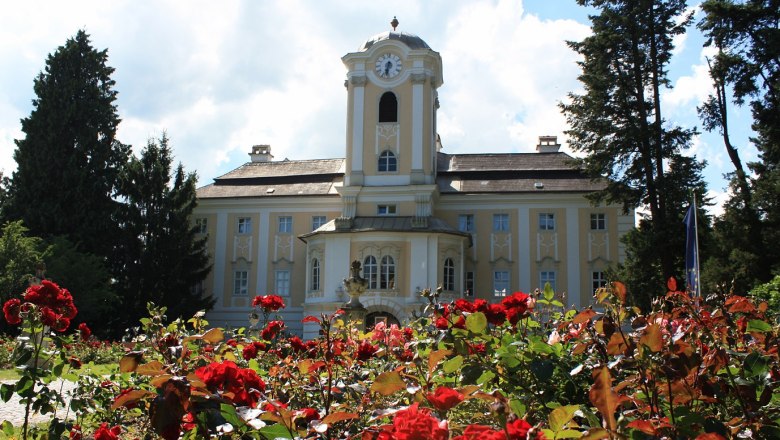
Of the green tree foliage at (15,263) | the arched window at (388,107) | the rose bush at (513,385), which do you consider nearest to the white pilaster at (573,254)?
the arched window at (388,107)

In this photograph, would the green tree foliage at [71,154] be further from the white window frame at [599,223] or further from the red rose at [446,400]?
the red rose at [446,400]

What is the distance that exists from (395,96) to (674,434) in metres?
32.2

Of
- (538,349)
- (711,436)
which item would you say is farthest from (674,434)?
(538,349)

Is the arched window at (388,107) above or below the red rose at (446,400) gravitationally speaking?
above

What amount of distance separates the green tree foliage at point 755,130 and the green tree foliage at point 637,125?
2615 millimetres

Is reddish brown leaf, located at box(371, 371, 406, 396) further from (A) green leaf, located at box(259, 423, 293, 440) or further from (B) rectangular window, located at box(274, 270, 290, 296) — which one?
(B) rectangular window, located at box(274, 270, 290, 296)

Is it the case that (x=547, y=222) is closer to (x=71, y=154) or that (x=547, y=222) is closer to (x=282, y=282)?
(x=282, y=282)

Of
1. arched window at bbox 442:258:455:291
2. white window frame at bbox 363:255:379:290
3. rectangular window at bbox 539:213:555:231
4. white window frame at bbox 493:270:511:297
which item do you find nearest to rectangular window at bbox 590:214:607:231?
rectangular window at bbox 539:213:555:231

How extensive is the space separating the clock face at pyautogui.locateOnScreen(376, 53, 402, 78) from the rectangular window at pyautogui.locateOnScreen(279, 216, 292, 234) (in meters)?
8.44

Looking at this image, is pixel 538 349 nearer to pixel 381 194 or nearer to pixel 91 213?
pixel 381 194

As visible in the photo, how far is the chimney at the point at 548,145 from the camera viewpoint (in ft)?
127

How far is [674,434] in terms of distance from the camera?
236 cm

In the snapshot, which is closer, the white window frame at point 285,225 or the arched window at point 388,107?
the arched window at point 388,107

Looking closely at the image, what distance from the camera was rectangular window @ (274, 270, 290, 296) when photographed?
116 feet
